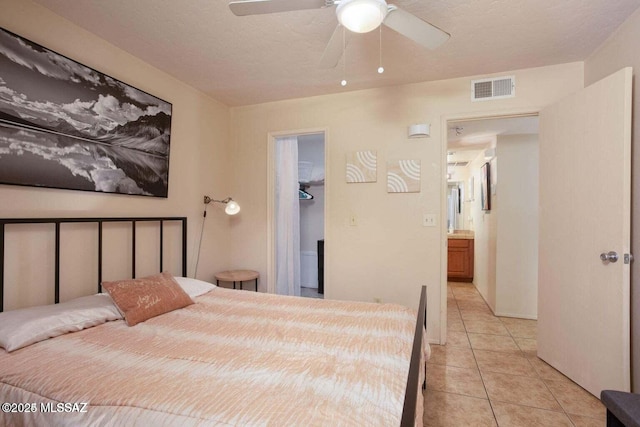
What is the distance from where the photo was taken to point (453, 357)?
2533 millimetres

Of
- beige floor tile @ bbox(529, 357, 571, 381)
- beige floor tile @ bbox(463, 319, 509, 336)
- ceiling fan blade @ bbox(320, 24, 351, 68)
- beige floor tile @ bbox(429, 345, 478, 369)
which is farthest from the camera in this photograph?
beige floor tile @ bbox(463, 319, 509, 336)

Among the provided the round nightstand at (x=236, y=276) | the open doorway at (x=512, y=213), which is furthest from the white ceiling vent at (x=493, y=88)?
the round nightstand at (x=236, y=276)

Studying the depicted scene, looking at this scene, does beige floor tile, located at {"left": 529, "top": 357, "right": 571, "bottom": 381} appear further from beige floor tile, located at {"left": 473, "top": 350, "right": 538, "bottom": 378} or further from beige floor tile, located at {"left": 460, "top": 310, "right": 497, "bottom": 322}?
beige floor tile, located at {"left": 460, "top": 310, "right": 497, "bottom": 322}

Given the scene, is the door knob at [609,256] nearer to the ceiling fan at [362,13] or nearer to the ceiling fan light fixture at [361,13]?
the ceiling fan at [362,13]

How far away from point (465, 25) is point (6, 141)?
280 centimetres

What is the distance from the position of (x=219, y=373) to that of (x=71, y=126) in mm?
1821

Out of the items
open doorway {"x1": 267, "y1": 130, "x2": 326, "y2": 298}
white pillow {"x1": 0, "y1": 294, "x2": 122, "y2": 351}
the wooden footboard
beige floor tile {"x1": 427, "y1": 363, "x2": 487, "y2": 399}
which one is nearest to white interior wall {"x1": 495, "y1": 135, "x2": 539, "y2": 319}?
beige floor tile {"x1": 427, "y1": 363, "x2": 487, "y2": 399}

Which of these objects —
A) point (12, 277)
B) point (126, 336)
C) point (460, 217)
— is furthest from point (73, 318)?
point (460, 217)

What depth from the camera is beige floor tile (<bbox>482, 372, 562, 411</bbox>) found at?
1927 millimetres

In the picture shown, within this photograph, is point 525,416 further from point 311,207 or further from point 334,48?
point 311,207

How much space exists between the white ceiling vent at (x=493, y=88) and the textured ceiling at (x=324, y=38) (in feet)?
0.31

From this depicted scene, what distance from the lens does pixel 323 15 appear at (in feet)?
6.08

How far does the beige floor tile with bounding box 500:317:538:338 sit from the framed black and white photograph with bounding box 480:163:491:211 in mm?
1453

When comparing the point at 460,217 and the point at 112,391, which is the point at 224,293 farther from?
the point at 460,217
